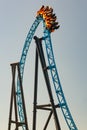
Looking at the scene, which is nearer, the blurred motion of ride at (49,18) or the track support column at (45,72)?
the track support column at (45,72)

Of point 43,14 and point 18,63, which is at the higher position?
point 43,14

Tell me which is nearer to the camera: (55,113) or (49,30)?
(55,113)

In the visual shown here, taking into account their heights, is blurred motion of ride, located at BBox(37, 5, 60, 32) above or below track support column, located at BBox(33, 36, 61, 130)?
above

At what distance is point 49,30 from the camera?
126 ft

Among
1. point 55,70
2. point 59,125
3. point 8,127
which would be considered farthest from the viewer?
point 8,127

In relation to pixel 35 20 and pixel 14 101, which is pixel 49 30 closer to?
pixel 35 20

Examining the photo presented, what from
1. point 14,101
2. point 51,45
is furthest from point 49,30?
point 14,101

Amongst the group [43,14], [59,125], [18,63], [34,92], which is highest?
[43,14]

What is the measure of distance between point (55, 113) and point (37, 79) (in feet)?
10.7

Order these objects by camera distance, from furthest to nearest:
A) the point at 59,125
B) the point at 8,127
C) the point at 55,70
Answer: the point at 8,127
the point at 55,70
the point at 59,125

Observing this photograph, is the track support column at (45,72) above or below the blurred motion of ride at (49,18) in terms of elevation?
below

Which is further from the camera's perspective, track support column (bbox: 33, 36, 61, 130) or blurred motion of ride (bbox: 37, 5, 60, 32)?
blurred motion of ride (bbox: 37, 5, 60, 32)

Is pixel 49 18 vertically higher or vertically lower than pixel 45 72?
higher

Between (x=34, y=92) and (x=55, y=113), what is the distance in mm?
2686
